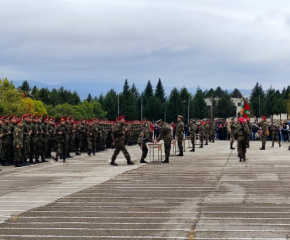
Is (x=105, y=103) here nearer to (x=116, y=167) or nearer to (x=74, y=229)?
(x=116, y=167)

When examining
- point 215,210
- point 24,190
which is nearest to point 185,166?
point 24,190

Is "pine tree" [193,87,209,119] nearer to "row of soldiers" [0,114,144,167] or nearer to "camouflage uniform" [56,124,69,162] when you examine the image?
"row of soldiers" [0,114,144,167]

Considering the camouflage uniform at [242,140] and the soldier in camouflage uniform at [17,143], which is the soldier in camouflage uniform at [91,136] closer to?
the soldier in camouflage uniform at [17,143]

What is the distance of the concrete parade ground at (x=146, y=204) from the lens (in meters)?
9.65

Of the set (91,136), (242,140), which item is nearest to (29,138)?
(91,136)

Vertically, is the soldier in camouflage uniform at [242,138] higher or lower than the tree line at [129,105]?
lower

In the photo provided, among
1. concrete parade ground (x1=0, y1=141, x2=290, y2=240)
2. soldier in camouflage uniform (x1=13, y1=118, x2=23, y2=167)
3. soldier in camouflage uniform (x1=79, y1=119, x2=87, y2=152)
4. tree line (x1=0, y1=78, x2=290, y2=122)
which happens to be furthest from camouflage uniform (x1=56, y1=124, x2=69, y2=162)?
tree line (x1=0, y1=78, x2=290, y2=122)

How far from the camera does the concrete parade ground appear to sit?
965 centimetres

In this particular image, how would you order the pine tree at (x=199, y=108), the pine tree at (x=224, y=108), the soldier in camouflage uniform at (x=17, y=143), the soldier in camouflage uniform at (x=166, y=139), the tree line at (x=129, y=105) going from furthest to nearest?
the pine tree at (x=224, y=108)
the pine tree at (x=199, y=108)
the tree line at (x=129, y=105)
the soldier in camouflage uniform at (x=166, y=139)
the soldier in camouflage uniform at (x=17, y=143)

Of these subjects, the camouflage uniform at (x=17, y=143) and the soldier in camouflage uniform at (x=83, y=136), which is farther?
the soldier in camouflage uniform at (x=83, y=136)

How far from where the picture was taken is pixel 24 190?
1543cm

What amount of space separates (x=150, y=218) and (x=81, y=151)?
24420 millimetres

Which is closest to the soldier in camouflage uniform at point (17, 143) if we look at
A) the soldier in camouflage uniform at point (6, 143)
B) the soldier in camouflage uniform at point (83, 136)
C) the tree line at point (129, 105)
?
the soldier in camouflage uniform at point (6, 143)

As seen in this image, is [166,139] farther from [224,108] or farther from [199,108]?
[224,108]
